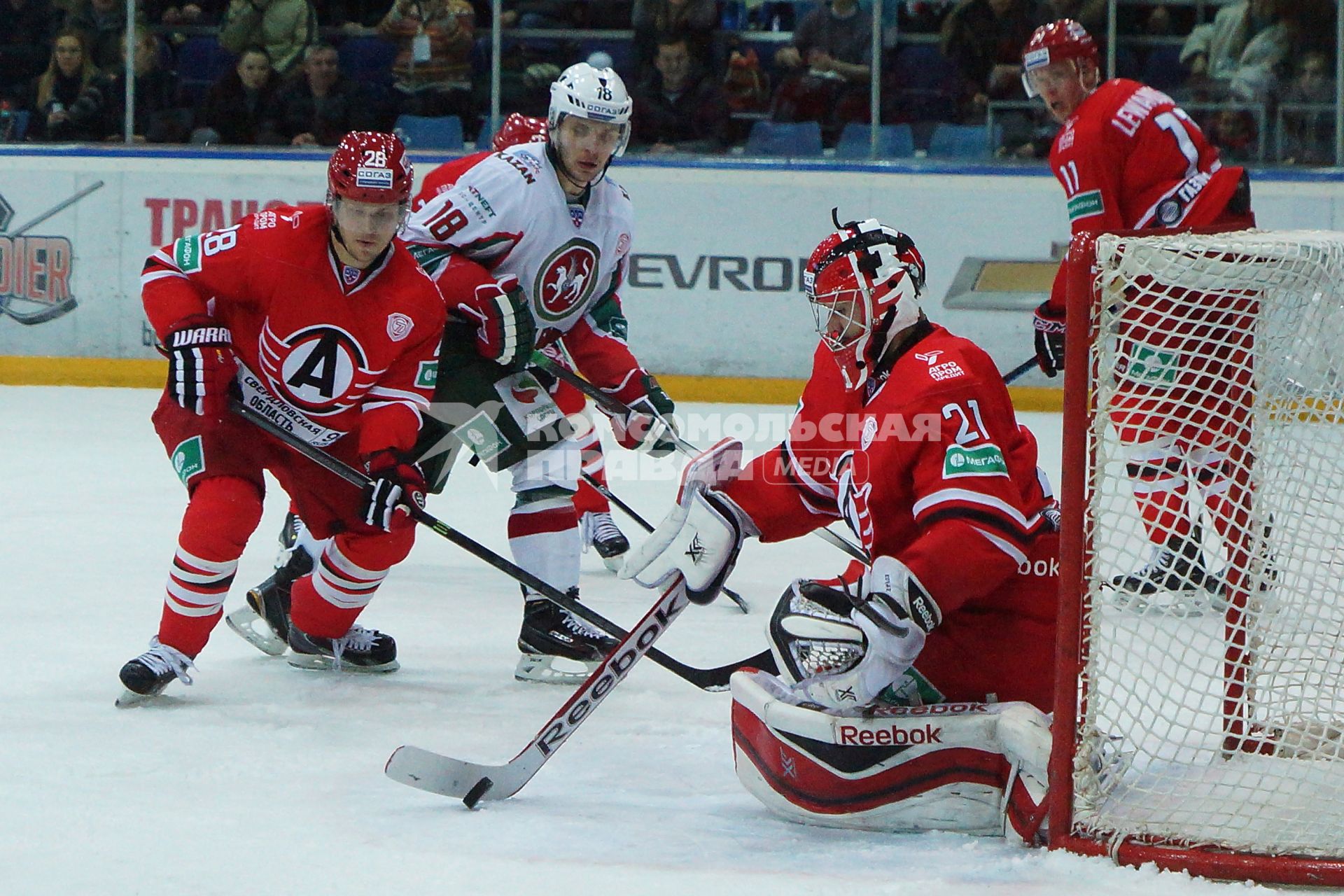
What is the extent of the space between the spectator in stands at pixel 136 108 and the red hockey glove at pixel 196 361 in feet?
13.9

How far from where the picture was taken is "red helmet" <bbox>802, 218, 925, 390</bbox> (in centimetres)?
233

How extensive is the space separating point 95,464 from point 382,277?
8.72 ft

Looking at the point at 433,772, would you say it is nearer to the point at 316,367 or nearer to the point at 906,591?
the point at 906,591

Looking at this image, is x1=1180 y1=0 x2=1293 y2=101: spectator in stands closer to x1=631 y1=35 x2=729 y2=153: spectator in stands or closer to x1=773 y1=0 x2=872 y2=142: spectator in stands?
x1=773 y1=0 x2=872 y2=142: spectator in stands

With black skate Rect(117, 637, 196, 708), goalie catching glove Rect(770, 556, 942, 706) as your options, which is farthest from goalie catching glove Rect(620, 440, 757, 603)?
black skate Rect(117, 637, 196, 708)

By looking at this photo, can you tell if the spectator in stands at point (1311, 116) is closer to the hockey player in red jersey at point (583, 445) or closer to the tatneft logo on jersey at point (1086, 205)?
the tatneft logo on jersey at point (1086, 205)

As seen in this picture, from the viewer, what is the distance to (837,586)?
92.5 inches

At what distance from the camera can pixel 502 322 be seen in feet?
10.9

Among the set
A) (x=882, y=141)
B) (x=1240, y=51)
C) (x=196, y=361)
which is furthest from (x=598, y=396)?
(x=1240, y=51)

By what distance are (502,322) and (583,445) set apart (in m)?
1.01

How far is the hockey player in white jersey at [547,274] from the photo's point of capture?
3.27 m

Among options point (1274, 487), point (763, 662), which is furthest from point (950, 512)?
point (763, 662)

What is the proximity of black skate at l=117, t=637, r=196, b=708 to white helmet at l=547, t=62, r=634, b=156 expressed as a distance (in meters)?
1.33

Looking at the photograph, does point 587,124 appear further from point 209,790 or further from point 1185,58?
point 1185,58
